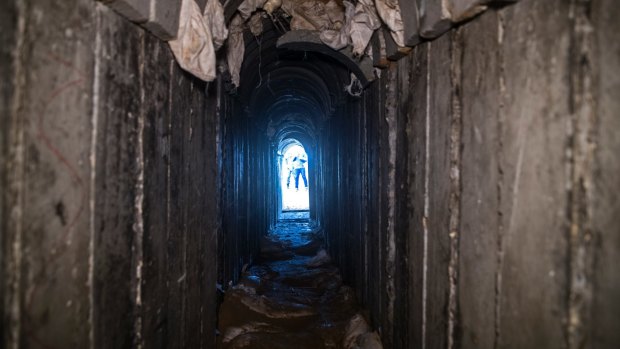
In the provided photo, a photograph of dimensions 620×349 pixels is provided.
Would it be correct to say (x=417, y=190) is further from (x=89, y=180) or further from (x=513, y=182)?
(x=89, y=180)

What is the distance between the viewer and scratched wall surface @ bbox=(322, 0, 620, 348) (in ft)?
4.24

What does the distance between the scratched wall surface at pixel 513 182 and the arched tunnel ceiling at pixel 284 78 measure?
120 inches

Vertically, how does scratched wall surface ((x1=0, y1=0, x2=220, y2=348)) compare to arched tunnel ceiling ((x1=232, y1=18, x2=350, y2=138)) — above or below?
below

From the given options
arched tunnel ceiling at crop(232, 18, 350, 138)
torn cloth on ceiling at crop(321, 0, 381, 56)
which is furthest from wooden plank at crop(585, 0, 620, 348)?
arched tunnel ceiling at crop(232, 18, 350, 138)

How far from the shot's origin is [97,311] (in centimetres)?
175

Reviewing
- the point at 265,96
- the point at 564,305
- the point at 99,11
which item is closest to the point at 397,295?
the point at 564,305

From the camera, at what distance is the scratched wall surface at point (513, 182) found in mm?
1292

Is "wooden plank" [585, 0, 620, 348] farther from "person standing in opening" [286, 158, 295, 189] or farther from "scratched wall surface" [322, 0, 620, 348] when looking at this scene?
"person standing in opening" [286, 158, 295, 189]

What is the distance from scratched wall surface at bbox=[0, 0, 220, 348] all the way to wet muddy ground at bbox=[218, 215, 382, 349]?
1.91 metres

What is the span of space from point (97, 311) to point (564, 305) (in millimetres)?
2036

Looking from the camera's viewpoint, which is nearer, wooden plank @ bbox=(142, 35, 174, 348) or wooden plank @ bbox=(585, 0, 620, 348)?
wooden plank @ bbox=(585, 0, 620, 348)

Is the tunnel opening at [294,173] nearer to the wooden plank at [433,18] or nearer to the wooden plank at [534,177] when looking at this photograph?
the wooden plank at [433,18]

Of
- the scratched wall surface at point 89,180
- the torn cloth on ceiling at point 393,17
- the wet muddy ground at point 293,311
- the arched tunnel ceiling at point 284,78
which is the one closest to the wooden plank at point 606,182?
the torn cloth on ceiling at point 393,17

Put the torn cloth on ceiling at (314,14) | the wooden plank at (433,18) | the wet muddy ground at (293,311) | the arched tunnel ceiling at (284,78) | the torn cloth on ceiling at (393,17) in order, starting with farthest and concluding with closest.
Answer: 1. the arched tunnel ceiling at (284,78)
2. the torn cloth on ceiling at (314,14)
3. the wet muddy ground at (293,311)
4. the torn cloth on ceiling at (393,17)
5. the wooden plank at (433,18)
